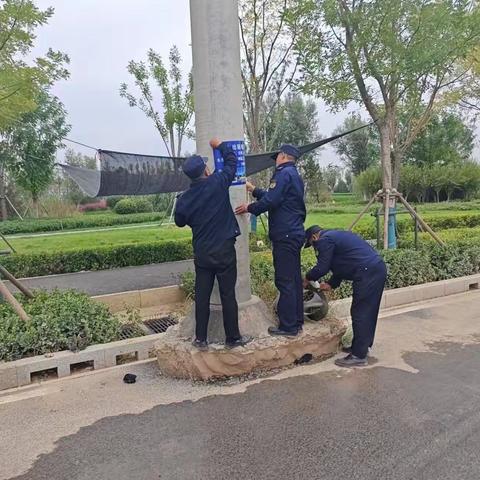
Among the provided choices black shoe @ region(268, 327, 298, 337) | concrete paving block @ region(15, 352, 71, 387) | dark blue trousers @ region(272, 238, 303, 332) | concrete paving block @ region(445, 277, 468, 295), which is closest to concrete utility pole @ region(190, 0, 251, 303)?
dark blue trousers @ region(272, 238, 303, 332)

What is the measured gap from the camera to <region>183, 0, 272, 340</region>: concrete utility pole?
3900 mm

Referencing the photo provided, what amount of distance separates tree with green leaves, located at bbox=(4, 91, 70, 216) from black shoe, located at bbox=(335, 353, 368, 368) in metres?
23.8

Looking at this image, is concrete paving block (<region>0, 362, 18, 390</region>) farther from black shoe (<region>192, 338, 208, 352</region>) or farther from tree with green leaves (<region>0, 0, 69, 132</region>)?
tree with green leaves (<region>0, 0, 69, 132</region>)

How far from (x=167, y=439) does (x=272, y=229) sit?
1810 millimetres

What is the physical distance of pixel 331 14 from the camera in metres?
7.22

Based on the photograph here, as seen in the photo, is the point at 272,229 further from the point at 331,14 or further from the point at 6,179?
the point at 6,179

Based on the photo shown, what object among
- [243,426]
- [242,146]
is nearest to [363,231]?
[242,146]

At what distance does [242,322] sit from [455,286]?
12.2ft

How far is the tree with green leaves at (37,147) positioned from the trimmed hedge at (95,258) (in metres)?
18.1

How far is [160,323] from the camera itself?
17.8 feet

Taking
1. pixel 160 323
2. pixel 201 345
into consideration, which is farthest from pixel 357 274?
pixel 160 323

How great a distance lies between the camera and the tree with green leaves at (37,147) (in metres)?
25.0

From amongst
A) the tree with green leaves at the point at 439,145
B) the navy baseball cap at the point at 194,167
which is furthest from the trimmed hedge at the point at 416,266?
the tree with green leaves at the point at 439,145

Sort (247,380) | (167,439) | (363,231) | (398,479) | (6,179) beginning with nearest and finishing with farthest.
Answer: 1. (398,479)
2. (167,439)
3. (247,380)
4. (363,231)
5. (6,179)
